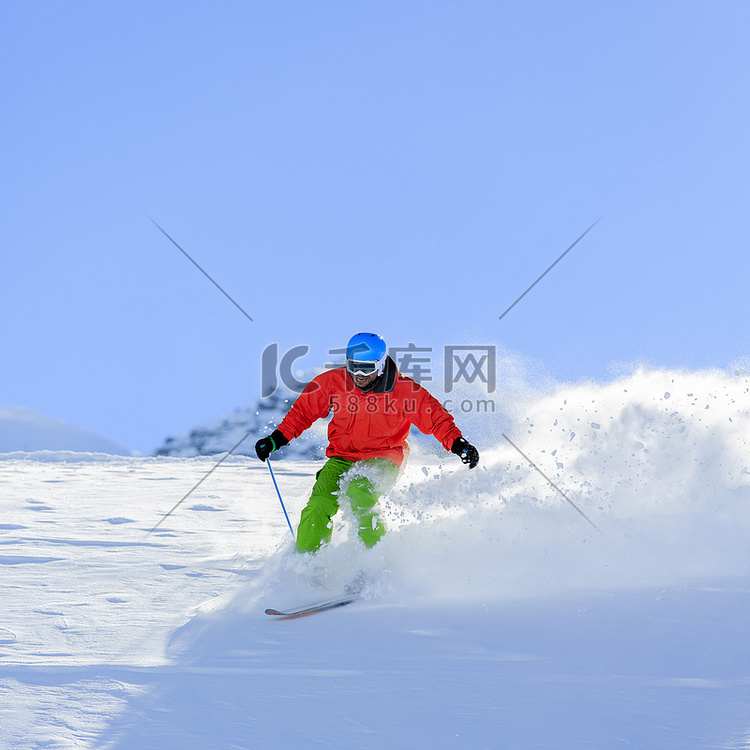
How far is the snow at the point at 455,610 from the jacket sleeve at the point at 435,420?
1.24 feet

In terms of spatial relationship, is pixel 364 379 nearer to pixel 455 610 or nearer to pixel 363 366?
pixel 363 366

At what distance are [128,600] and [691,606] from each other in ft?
10.8

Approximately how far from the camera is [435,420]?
5.26 meters

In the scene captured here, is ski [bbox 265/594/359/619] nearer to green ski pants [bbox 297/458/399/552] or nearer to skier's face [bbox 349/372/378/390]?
green ski pants [bbox 297/458/399/552]

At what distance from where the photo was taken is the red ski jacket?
504 cm

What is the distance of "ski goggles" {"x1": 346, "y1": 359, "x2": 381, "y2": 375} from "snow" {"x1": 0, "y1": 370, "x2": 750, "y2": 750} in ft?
3.27

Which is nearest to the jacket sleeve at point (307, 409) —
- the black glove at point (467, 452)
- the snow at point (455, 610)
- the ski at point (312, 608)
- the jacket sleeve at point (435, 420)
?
the jacket sleeve at point (435, 420)

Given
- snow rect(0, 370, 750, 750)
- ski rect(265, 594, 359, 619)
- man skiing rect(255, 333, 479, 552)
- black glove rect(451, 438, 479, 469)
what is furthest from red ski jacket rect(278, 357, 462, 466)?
ski rect(265, 594, 359, 619)

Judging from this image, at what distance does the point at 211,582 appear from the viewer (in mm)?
4742

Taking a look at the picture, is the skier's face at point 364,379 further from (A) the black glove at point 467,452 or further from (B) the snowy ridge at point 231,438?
(B) the snowy ridge at point 231,438

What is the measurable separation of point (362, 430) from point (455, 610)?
Result: 5.49 feet

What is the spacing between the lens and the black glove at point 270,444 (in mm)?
5215

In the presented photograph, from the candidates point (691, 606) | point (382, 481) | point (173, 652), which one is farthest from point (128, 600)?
point (691, 606)

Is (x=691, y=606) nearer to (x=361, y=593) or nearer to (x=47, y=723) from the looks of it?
(x=361, y=593)
